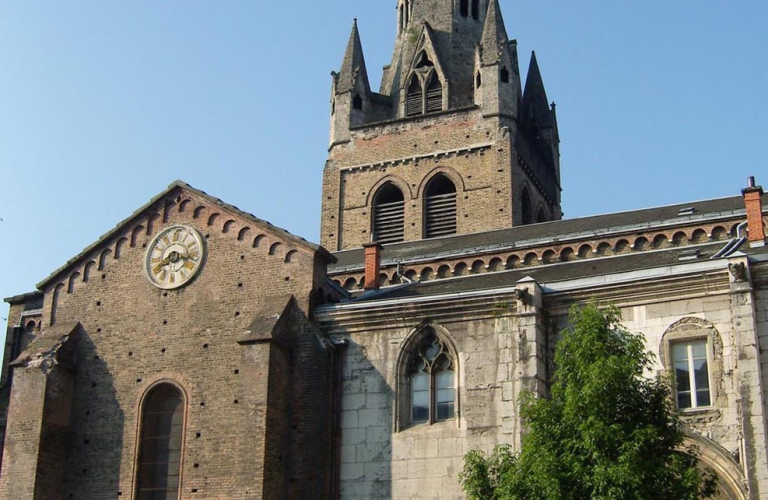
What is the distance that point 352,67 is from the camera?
5125cm

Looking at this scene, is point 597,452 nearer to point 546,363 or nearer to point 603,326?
point 603,326

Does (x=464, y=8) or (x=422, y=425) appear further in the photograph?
(x=464, y=8)

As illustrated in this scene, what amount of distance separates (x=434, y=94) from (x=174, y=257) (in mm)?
23175

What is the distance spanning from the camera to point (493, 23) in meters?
49.7

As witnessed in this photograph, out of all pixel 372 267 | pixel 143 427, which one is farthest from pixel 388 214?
pixel 143 427

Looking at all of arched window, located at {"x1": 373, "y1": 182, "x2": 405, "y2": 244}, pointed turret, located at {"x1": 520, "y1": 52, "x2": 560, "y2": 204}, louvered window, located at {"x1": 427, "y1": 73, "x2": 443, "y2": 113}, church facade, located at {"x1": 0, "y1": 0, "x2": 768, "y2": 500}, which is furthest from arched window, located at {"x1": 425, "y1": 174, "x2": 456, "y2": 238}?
church facade, located at {"x1": 0, "y1": 0, "x2": 768, "y2": 500}

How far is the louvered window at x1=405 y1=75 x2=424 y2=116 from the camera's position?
164ft

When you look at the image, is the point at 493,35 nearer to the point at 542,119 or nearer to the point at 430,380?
the point at 542,119

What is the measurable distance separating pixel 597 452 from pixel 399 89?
3413 centimetres

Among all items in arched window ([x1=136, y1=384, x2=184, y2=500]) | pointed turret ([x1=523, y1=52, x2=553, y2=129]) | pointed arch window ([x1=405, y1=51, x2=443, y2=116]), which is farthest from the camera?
pointed turret ([x1=523, y1=52, x2=553, y2=129])

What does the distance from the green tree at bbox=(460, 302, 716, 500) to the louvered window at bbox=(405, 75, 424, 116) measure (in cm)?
3092

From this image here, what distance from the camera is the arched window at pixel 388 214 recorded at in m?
47.7

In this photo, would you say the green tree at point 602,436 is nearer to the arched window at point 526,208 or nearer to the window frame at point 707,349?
the window frame at point 707,349

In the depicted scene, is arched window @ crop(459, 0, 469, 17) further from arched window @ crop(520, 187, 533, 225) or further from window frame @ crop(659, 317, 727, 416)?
window frame @ crop(659, 317, 727, 416)
